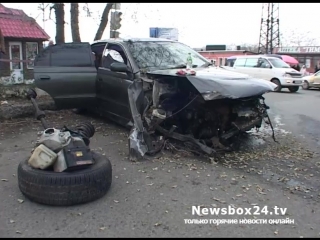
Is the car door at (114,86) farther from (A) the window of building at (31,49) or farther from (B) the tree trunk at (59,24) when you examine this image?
(A) the window of building at (31,49)

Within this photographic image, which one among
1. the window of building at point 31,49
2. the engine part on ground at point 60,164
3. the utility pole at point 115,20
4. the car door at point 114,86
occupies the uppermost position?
the utility pole at point 115,20

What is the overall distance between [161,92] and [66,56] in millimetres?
2612

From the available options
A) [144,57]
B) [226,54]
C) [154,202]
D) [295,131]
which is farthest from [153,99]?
[226,54]

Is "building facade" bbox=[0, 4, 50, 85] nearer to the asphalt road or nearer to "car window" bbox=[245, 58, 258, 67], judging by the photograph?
"car window" bbox=[245, 58, 258, 67]

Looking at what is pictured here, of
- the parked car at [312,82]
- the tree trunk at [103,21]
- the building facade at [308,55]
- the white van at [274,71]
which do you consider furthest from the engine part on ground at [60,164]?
the building facade at [308,55]

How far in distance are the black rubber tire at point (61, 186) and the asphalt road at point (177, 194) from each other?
87mm

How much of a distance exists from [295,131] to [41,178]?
5.67 m

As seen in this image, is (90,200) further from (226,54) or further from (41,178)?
(226,54)

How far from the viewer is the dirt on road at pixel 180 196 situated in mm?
A: 3106

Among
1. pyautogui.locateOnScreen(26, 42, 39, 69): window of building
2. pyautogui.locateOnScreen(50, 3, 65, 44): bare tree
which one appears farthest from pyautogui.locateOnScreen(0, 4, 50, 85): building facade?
pyautogui.locateOnScreen(50, 3, 65, 44): bare tree

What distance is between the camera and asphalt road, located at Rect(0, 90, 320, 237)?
311 centimetres

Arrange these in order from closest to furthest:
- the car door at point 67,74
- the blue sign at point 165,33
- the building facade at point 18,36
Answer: the car door at point 67,74 → the building facade at point 18,36 → the blue sign at point 165,33

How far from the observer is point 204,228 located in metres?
3.13

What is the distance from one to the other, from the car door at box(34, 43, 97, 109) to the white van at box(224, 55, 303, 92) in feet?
41.2
